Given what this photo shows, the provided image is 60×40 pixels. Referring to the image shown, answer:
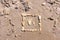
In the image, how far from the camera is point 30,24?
6.84 feet

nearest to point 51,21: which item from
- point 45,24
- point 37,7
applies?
point 45,24

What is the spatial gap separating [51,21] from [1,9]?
0.50 meters

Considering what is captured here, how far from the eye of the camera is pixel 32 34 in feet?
6.71

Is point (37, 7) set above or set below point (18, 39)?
above

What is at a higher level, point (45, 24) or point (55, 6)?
point (55, 6)

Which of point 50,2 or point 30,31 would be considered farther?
point 50,2

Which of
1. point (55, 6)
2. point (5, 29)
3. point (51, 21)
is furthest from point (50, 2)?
point (5, 29)

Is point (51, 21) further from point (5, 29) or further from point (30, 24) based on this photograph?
point (5, 29)

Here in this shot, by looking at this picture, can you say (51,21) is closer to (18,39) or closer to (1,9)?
(18,39)

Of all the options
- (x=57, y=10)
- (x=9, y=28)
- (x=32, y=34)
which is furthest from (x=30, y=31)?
(x=57, y=10)

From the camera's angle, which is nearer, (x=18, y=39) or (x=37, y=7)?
(x=18, y=39)

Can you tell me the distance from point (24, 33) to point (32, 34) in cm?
7

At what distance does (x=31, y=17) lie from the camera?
2117 mm

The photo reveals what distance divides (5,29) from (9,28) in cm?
4
